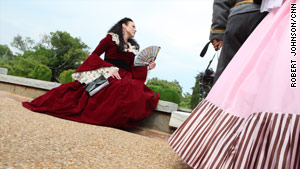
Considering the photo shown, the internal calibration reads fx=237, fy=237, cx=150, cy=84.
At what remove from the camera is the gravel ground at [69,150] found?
1.30 meters

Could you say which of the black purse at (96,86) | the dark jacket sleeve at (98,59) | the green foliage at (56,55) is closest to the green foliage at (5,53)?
the green foliage at (56,55)

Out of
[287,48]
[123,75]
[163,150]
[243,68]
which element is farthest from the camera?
[123,75]

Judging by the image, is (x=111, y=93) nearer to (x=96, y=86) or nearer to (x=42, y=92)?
(x=96, y=86)

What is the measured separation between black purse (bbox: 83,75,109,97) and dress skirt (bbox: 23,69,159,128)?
5cm

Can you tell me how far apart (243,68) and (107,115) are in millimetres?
1962

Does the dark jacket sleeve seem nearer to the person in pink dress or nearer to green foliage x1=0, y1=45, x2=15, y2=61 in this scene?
the person in pink dress

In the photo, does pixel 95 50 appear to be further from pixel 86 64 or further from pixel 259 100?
pixel 259 100

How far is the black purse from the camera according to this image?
3.02 m

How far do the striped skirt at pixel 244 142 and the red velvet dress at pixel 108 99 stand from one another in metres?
1.69

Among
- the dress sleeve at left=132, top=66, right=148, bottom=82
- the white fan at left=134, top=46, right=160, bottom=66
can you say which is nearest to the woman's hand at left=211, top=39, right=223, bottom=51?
the white fan at left=134, top=46, right=160, bottom=66

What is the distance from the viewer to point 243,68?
47.8 inches

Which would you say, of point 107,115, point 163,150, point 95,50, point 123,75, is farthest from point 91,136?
point 95,50

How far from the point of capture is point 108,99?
9.68 feet

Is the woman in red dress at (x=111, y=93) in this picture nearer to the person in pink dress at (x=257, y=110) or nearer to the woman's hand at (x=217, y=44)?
the woman's hand at (x=217, y=44)
